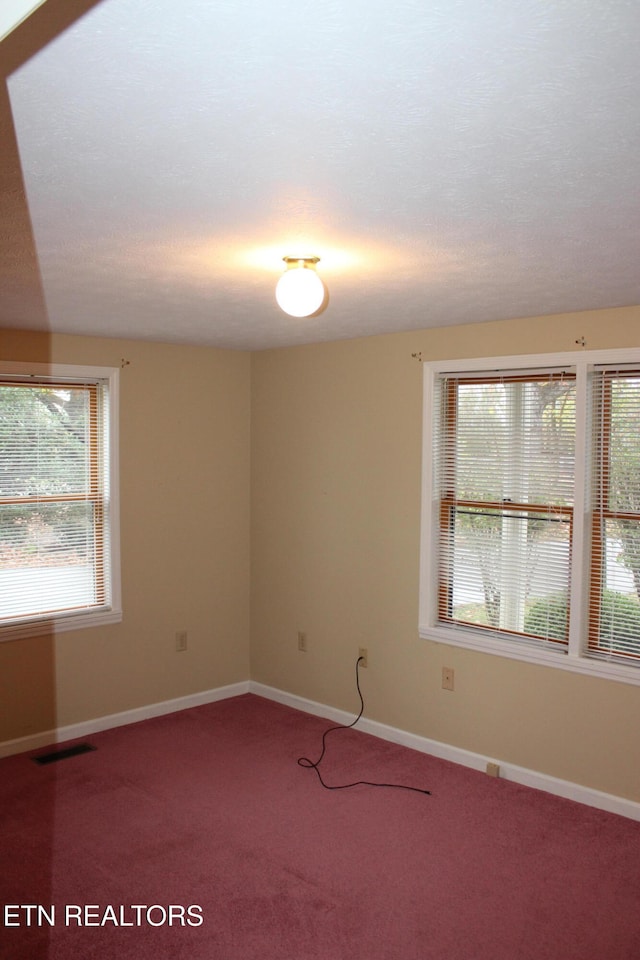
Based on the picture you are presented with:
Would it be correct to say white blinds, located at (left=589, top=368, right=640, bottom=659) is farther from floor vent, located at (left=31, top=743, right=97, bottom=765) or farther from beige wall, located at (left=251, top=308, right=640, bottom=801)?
floor vent, located at (left=31, top=743, right=97, bottom=765)

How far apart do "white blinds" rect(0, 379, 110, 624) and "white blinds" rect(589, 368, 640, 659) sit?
275 centimetres

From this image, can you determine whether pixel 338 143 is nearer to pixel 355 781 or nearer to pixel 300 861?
pixel 300 861

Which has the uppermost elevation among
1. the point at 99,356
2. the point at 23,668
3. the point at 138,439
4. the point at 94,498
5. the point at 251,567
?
the point at 99,356

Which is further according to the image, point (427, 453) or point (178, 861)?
point (427, 453)

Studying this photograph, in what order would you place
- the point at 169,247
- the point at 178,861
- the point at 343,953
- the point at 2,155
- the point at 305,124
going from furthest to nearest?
the point at 178,861 → the point at 343,953 → the point at 169,247 → the point at 2,155 → the point at 305,124

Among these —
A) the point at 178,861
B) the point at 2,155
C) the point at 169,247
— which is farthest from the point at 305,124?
the point at 178,861

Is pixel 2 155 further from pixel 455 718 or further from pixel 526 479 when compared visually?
pixel 455 718

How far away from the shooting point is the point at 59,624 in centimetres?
453

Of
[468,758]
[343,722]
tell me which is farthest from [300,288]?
[343,722]

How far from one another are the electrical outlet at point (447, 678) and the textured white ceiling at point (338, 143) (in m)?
2.15

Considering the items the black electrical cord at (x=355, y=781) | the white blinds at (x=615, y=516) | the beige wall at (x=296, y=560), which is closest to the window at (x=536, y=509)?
the white blinds at (x=615, y=516)

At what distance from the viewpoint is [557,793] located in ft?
12.7

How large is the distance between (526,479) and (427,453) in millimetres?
584

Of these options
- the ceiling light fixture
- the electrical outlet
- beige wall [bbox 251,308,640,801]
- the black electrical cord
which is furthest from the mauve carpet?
the ceiling light fixture
